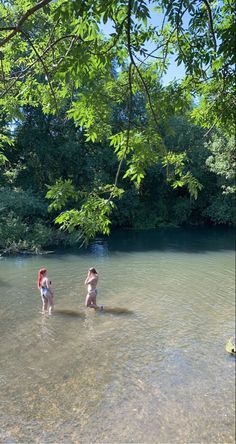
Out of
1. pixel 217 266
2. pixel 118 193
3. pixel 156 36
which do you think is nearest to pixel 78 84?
pixel 118 193

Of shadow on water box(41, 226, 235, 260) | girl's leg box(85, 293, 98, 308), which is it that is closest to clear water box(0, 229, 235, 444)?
girl's leg box(85, 293, 98, 308)

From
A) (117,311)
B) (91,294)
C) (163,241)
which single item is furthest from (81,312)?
(163,241)

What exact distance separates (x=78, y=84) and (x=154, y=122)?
851 mm

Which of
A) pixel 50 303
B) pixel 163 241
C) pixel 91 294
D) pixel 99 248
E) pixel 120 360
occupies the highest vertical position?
pixel 163 241

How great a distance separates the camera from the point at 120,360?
9703 millimetres

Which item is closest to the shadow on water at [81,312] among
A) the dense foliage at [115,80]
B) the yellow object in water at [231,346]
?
the yellow object in water at [231,346]

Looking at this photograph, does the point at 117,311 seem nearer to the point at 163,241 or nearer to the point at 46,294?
the point at 46,294

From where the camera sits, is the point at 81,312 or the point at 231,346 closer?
the point at 231,346

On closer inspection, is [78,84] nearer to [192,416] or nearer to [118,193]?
[118,193]

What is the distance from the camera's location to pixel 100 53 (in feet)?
12.5

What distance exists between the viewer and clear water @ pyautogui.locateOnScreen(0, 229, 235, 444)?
23.6 feet

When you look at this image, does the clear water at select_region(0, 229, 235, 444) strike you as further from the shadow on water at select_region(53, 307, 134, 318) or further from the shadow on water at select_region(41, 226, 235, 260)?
the shadow on water at select_region(41, 226, 235, 260)

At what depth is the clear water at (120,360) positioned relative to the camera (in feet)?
23.6

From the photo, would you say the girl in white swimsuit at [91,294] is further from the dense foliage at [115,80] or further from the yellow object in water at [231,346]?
the dense foliage at [115,80]
